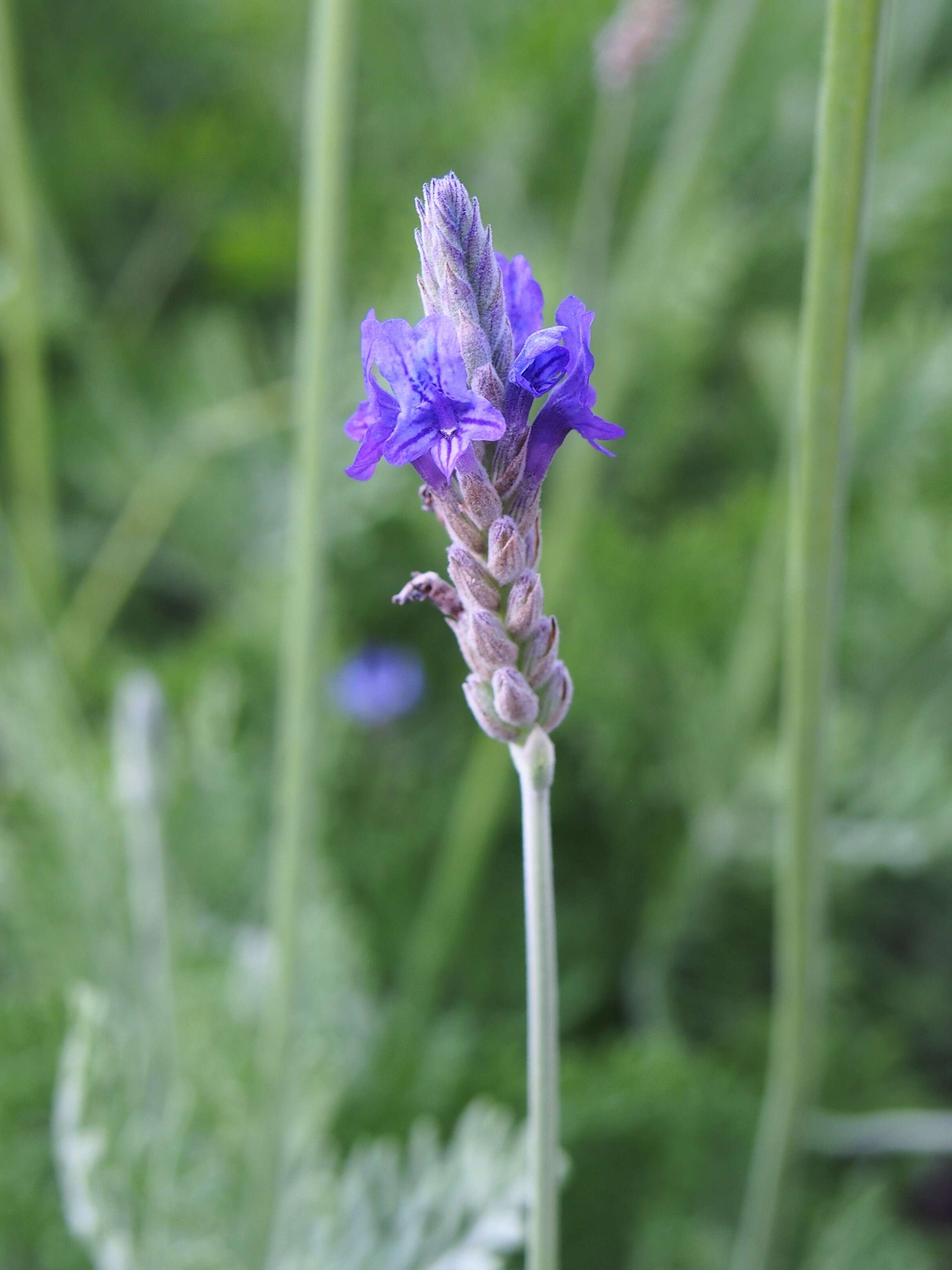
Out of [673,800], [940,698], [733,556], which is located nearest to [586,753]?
[673,800]

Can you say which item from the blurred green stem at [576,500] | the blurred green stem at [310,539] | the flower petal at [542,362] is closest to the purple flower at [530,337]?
the flower petal at [542,362]

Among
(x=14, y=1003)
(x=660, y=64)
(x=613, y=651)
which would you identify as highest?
(x=660, y=64)

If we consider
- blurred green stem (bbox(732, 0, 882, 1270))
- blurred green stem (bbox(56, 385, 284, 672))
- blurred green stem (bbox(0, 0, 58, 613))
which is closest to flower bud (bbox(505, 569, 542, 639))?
blurred green stem (bbox(732, 0, 882, 1270))

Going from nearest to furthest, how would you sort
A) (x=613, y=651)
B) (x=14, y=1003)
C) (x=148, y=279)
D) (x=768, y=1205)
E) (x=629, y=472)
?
(x=768, y=1205) < (x=14, y=1003) < (x=613, y=651) < (x=629, y=472) < (x=148, y=279)

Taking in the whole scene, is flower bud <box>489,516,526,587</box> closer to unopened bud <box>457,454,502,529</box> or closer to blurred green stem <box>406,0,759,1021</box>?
unopened bud <box>457,454,502,529</box>

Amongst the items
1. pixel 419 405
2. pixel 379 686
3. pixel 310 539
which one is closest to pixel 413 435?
pixel 419 405

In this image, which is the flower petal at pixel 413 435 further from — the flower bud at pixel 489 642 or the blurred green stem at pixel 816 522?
the blurred green stem at pixel 816 522

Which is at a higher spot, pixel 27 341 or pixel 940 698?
pixel 27 341

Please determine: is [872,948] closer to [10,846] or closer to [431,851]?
[431,851]
